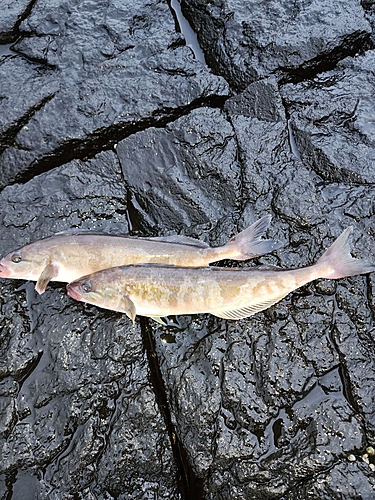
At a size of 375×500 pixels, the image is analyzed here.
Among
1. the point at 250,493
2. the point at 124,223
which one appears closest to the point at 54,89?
the point at 124,223

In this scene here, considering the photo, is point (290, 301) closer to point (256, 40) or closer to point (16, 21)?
point (256, 40)

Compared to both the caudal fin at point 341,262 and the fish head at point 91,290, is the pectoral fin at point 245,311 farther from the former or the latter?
the fish head at point 91,290

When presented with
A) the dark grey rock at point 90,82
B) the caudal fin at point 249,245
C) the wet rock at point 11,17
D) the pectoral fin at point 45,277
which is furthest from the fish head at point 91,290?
the wet rock at point 11,17

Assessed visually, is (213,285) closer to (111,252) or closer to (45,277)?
(111,252)

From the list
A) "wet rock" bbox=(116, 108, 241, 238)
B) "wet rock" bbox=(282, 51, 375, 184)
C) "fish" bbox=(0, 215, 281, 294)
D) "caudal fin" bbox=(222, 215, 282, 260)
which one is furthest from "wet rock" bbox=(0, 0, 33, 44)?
"caudal fin" bbox=(222, 215, 282, 260)

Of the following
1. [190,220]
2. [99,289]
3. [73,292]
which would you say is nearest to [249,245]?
[190,220]

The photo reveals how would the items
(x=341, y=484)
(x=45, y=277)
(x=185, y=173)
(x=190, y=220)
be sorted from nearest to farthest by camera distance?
(x=341, y=484) < (x=45, y=277) < (x=190, y=220) < (x=185, y=173)
